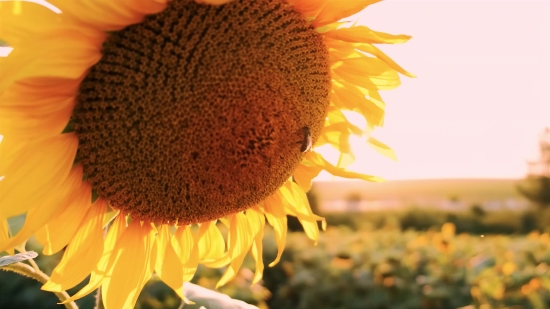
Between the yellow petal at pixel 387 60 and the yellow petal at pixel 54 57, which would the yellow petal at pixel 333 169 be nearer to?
the yellow petal at pixel 387 60

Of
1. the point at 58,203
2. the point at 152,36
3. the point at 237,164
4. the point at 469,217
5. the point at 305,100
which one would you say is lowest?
the point at 469,217

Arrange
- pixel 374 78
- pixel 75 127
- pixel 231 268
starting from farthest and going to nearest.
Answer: pixel 231 268
pixel 374 78
pixel 75 127

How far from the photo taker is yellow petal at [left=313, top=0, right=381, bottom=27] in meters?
1.33

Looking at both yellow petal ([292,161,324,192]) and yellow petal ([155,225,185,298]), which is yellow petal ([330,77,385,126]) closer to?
yellow petal ([292,161,324,192])

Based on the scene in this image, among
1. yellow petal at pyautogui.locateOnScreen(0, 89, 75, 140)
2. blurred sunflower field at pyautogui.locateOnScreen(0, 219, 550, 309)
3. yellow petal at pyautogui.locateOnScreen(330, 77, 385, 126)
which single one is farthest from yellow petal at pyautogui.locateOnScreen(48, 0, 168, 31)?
blurred sunflower field at pyautogui.locateOnScreen(0, 219, 550, 309)

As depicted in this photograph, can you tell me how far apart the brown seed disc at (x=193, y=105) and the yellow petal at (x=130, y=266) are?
0.45 ft

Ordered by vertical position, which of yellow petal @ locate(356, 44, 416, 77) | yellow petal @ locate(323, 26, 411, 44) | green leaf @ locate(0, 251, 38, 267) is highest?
→ yellow petal @ locate(323, 26, 411, 44)

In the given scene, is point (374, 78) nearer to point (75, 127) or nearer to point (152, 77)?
point (152, 77)

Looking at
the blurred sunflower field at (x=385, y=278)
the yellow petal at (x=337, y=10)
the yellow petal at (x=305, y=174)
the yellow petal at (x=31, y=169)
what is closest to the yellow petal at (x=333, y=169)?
the yellow petal at (x=305, y=174)

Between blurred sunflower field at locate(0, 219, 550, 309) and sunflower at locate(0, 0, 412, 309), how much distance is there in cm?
264

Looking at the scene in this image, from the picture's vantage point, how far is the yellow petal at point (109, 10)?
3.44ft

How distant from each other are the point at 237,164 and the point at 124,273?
0.38 metres

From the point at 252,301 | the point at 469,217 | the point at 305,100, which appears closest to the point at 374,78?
the point at 305,100

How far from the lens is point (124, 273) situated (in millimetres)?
1415
